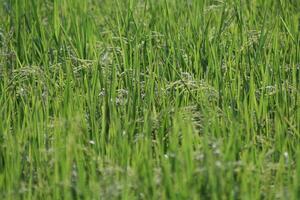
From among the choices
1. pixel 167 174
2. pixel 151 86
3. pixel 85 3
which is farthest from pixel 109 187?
pixel 85 3

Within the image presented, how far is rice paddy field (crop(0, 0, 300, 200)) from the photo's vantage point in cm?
277

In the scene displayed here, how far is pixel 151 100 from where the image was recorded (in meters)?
3.35

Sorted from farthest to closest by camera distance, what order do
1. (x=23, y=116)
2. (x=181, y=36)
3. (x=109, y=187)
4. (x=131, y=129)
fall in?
(x=181, y=36) → (x=23, y=116) → (x=131, y=129) → (x=109, y=187)

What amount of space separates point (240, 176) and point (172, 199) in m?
0.23

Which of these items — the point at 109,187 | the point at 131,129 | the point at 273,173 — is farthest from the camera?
the point at 131,129

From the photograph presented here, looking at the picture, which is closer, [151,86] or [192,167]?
[192,167]

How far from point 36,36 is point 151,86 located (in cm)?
83

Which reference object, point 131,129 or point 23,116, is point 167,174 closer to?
point 131,129

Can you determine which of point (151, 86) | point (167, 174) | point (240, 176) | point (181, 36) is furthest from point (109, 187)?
point (181, 36)

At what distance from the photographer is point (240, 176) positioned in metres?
2.77

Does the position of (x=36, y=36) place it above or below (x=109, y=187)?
above

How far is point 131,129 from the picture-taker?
3123mm

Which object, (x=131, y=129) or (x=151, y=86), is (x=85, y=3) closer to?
(x=151, y=86)

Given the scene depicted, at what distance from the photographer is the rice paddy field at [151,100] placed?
2.77 meters
